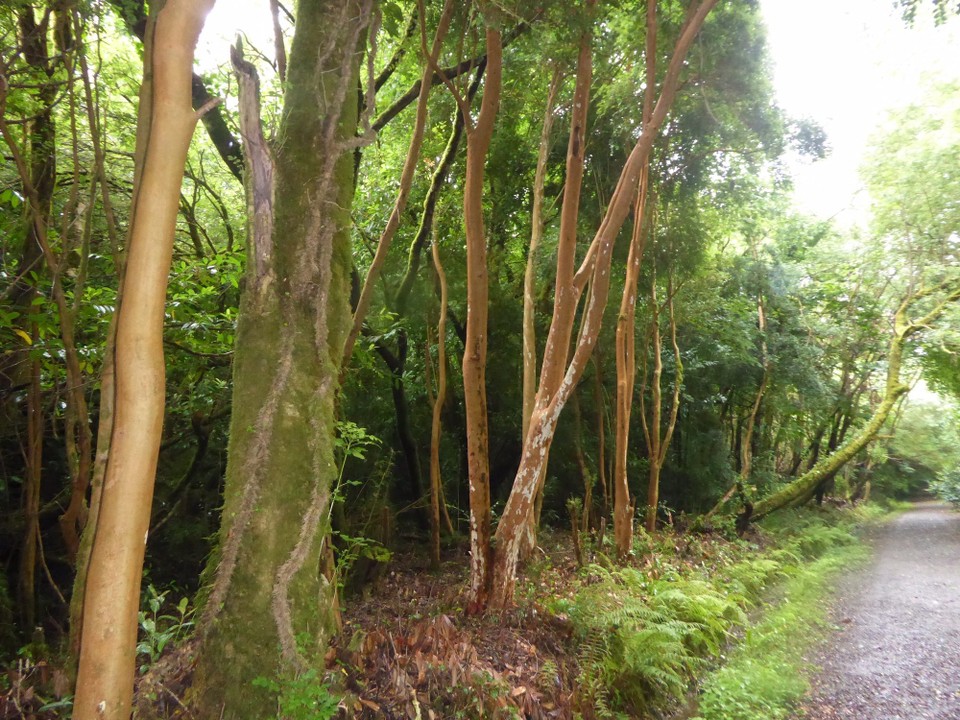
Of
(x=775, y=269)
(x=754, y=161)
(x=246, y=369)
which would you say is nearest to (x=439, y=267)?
(x=246, y=369)

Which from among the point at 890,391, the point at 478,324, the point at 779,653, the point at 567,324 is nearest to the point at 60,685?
the point at 478,324

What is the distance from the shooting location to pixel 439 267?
293 inches

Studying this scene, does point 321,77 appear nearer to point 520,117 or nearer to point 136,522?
point 136,522

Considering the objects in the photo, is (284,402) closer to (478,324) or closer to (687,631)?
(478,324)

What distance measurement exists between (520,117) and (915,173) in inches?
411

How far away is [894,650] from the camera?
245 inches

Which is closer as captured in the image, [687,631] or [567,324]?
[687,631]

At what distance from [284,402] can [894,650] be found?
7019mm

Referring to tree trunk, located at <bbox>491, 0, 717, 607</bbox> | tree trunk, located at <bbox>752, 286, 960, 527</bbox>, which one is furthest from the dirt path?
tree trunk, located at <bbox>752, 286, 960, 527</bbox>

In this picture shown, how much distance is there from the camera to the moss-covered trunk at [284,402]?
2928 mm

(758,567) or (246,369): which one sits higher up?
(246,369)

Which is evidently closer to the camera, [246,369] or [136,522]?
[136,522]

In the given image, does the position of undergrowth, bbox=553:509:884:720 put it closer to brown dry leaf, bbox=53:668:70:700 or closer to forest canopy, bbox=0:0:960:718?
forest canopy, bbox=0:0:960:718

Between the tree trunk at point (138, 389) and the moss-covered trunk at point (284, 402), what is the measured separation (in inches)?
45.9
